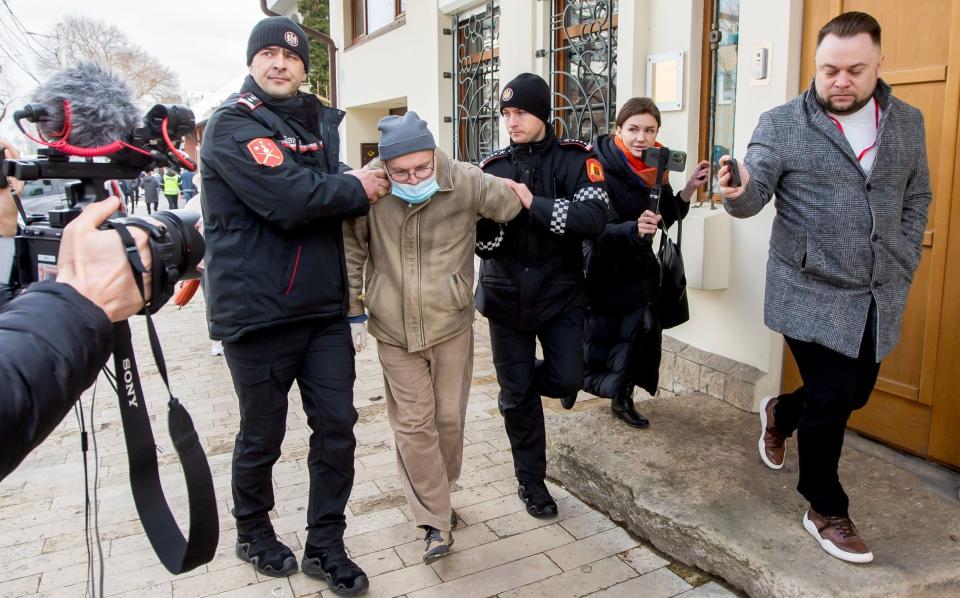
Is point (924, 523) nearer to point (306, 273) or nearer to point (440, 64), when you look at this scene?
point (306, 273)

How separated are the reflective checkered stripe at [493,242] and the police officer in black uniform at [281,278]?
59 centimetres

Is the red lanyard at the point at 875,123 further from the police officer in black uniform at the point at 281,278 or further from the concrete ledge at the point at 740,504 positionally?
the police officer in black uniform at the point at 281,278

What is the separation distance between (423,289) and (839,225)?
Answer: 150 cm

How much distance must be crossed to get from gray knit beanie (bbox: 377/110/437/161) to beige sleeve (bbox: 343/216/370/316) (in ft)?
0.95

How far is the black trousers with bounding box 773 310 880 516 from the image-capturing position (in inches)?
103

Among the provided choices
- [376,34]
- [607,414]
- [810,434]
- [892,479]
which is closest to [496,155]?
[607,414]

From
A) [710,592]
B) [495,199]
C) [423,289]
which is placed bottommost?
[710,592]

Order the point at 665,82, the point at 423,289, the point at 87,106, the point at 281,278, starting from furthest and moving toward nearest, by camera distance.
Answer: the point at 665,82 → the point at 423,289 → the point at 281,278 → the point at 87,106

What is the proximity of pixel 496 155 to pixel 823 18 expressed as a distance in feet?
5.67

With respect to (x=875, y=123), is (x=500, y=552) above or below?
below

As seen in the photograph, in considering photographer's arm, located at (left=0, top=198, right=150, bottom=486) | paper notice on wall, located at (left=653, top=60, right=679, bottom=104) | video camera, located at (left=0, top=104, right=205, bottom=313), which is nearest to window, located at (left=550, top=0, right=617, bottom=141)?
paper notice on wall, located at (left=653, top=60, right=679, bottom=104)

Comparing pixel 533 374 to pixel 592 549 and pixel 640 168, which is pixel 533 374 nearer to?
pixel 592 549

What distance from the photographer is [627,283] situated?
12.5 ft

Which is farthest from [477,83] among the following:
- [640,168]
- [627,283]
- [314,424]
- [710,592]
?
[710,592]
